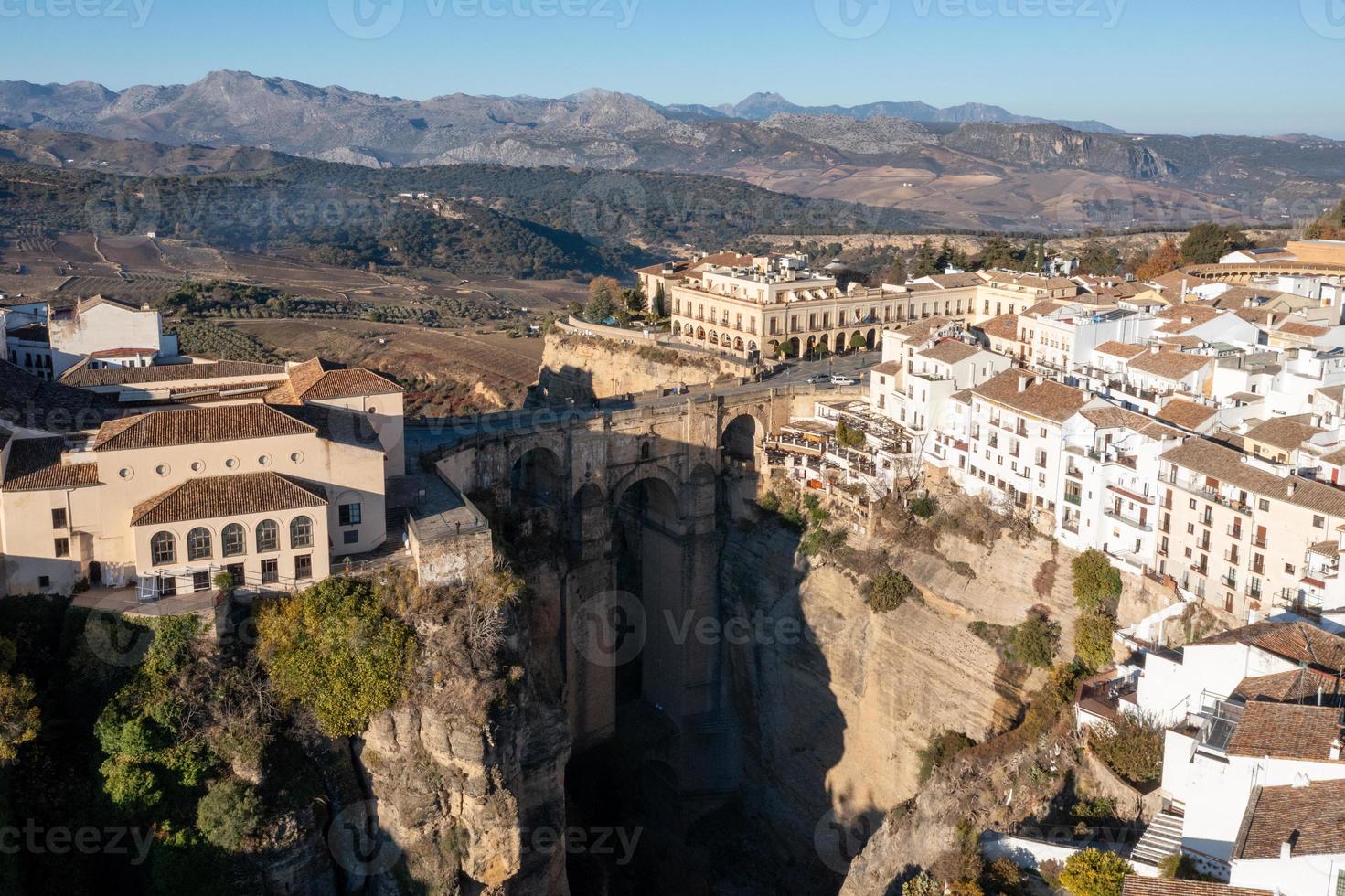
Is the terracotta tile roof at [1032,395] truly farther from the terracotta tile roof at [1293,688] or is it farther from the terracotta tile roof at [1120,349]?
the terracotta tile roof at [1293,688]

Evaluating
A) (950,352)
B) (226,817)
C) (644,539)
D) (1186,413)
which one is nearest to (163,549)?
(226,817)

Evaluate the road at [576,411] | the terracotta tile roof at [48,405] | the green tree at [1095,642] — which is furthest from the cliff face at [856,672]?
the terracotta tile roof at [48,405]

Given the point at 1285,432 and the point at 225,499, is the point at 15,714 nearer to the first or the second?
the point at 225,499

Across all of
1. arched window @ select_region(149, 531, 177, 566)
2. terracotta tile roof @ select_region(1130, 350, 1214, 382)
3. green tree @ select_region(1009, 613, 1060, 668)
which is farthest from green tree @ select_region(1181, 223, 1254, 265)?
arched window @ select_region(149, 531, 177, 566)

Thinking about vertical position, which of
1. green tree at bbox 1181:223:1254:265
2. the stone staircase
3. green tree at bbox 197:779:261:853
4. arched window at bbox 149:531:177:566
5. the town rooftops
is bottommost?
green tree at bbox 197:779:261:853

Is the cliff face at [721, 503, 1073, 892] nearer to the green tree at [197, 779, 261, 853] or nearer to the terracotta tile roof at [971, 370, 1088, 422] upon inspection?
the terracotta tile roof at [971, 370, 1088, 422]

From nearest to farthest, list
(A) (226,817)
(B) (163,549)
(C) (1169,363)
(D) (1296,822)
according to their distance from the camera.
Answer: (D) (1296,822), (A) (226,817), (B) (163,549), (C) (1169,363)
